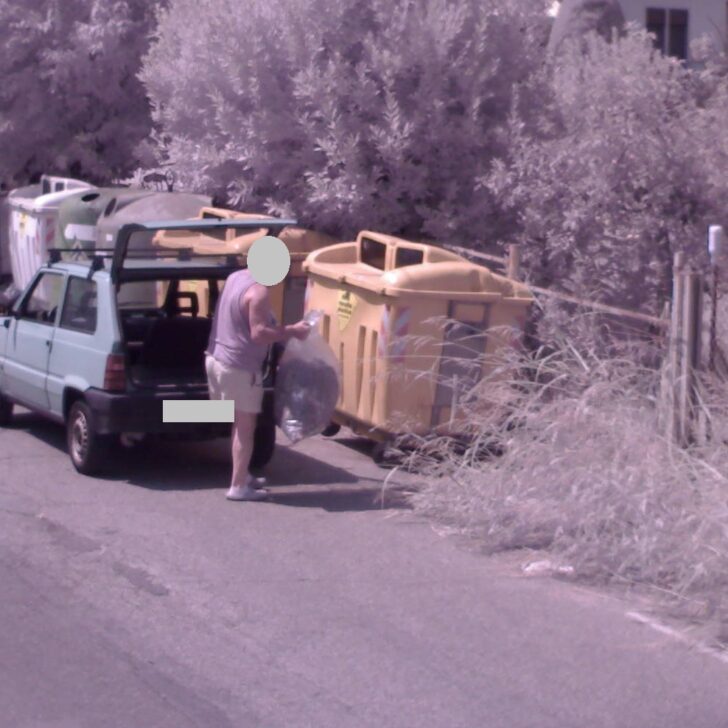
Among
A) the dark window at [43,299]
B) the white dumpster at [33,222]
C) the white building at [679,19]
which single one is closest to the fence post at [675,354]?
the dark window at [43,299]

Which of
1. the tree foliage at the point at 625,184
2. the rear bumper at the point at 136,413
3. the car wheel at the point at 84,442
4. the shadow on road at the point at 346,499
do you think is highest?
the tree foliage at the point at 625,184

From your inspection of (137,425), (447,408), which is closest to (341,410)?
(447,408)

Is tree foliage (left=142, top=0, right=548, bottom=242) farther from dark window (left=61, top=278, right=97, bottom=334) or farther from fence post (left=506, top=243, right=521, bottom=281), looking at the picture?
dark window (left=61, top=278, right=97, bottom=334)

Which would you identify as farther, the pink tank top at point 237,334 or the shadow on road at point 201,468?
the shadow on road at point 201,468

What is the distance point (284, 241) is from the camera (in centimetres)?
A: 1238

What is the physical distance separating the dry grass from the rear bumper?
161 centimetres

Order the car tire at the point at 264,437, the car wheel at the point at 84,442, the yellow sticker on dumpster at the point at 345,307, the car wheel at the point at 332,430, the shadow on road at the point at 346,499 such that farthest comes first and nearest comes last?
the car wheel at the point at 332,430
the yellow sticker on dumpster at the point at 345,307
the car tire at the point at 264,437
the car wheel at the point at 84,442
the shadow on road at the point at 346,499

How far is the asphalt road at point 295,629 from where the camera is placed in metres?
5.30

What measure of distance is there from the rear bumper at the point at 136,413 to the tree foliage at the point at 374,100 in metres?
3.99

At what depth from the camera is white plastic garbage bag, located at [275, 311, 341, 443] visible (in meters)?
9.02

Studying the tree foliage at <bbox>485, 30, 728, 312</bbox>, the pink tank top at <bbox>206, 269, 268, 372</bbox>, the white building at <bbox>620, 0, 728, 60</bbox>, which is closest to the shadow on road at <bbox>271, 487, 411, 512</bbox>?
the pink tank top at <bbox>206, 269, 268, 372</bbox>

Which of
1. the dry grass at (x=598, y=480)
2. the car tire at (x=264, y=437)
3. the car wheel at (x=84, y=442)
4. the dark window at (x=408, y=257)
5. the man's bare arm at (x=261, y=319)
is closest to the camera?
the dry grass at (x=598, y=480)

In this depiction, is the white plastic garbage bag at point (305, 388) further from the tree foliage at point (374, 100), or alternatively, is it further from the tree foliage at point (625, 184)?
the tree foliage at point (374, 100)

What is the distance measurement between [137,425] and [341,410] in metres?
1.85
